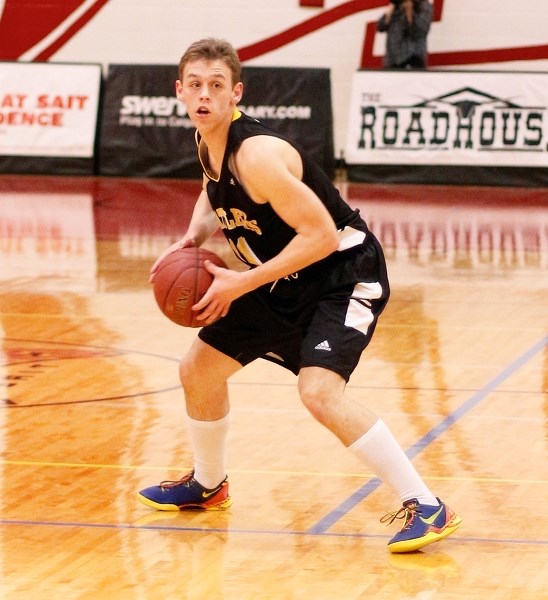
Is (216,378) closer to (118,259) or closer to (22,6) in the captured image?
(118,259)

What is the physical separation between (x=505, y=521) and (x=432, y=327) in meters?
3.71

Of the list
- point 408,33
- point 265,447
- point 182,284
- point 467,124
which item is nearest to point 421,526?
point 182,284

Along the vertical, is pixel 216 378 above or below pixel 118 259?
above

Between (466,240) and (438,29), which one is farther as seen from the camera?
(438,29)

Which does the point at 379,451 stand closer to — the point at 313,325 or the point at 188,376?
the point at 313,325

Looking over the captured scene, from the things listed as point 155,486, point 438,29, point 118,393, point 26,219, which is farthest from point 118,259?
point 438,29

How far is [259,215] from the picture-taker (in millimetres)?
4336

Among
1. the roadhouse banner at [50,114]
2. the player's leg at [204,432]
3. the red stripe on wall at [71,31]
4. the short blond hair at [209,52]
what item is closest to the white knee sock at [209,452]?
the player's leg at [204,432]

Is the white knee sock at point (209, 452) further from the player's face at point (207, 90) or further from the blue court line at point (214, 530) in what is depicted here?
the player's face at point (207, 90)

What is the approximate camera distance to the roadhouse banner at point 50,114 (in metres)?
16.9

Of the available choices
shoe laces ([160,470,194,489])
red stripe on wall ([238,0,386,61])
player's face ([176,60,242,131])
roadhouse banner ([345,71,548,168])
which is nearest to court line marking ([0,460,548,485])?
shoe laces ([160,470,194,489])

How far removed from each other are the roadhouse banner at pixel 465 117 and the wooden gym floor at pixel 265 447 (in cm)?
527

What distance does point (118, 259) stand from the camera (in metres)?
10.7

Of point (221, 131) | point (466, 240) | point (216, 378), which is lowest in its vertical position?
point (466, 240)
